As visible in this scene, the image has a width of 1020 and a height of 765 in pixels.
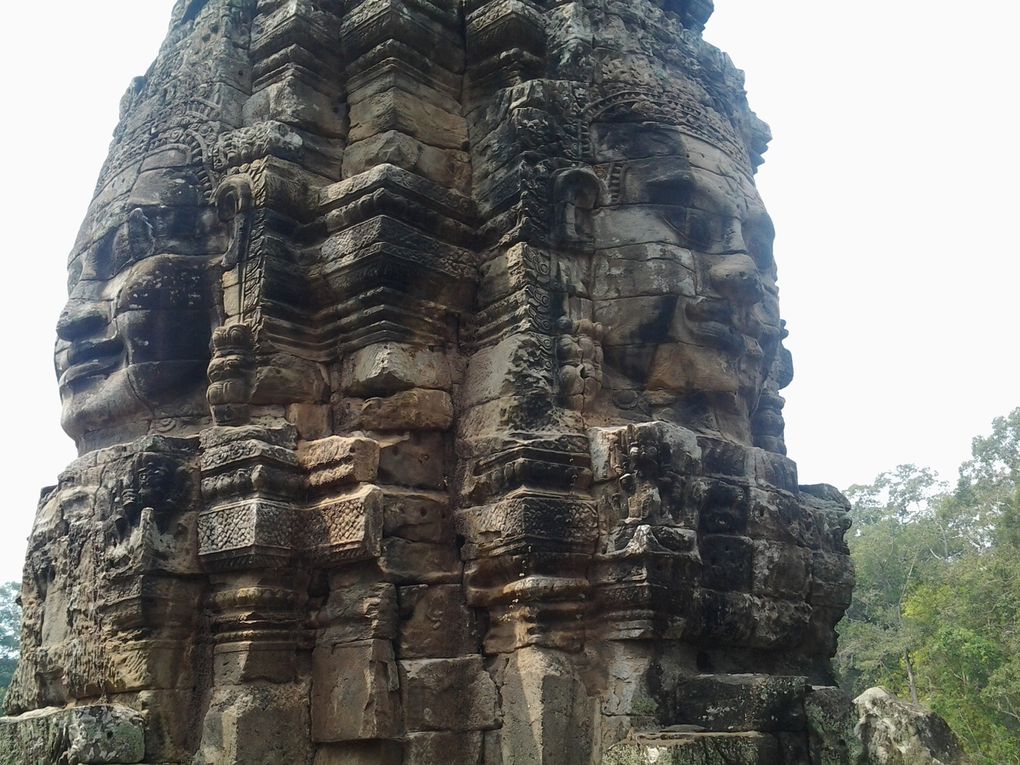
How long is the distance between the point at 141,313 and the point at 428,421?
5.92 ft

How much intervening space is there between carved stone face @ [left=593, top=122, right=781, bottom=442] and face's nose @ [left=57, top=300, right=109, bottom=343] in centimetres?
295

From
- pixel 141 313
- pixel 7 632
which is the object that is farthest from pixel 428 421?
pixel 7 632

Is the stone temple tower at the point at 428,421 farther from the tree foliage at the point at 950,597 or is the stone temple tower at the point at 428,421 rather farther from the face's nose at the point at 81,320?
the tree foliage at the point at 950,597

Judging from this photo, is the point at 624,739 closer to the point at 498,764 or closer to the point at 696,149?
the point at 498,764

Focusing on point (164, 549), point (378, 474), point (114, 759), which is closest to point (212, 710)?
point (114, 759)

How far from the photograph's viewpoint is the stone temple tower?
4.68m

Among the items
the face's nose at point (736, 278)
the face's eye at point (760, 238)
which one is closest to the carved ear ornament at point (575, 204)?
the face's nose at point (736, 278)

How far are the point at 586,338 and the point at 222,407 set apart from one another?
199 cm

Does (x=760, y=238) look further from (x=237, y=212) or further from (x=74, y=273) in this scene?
(x=74, y=273)

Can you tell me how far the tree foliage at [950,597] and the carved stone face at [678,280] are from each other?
15217 mm

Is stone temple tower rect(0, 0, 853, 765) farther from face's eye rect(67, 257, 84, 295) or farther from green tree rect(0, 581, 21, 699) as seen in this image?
green tree rect(0, 581, 21, 699)

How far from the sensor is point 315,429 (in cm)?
533

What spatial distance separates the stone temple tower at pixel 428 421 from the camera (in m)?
4.68

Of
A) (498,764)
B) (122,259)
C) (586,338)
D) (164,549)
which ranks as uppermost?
(122,259)
